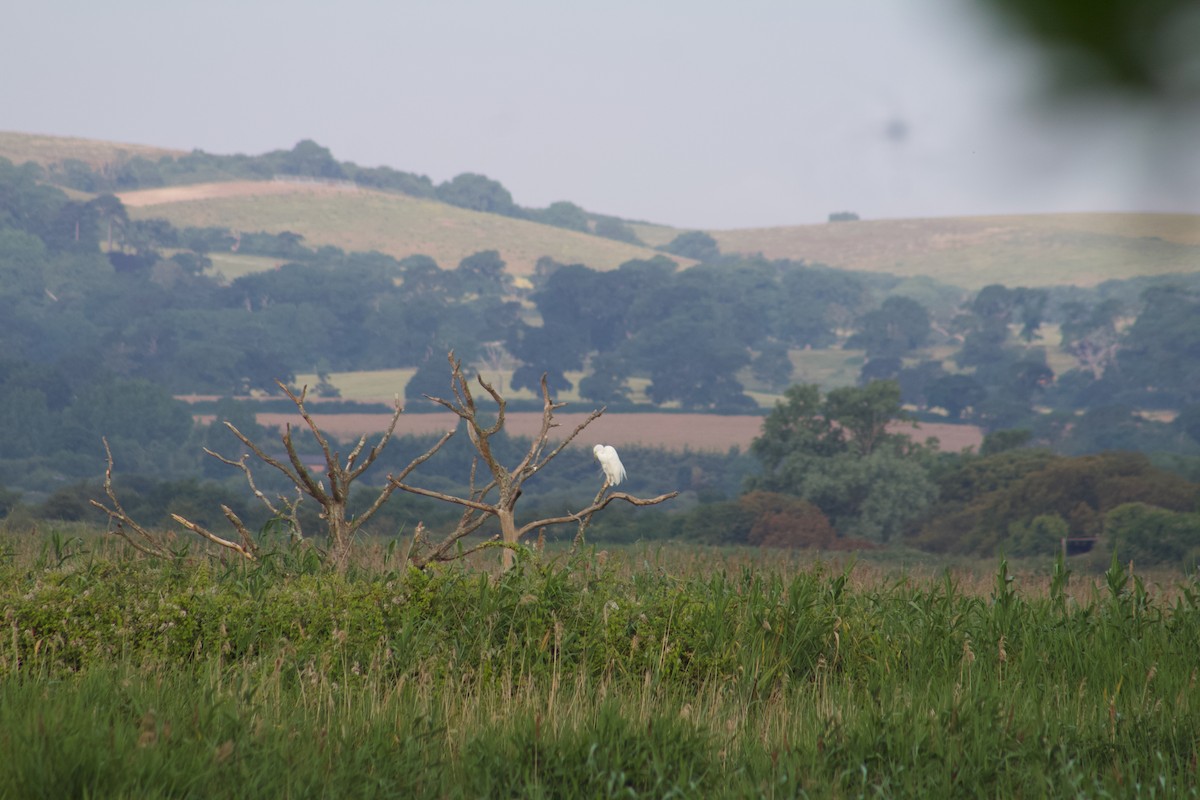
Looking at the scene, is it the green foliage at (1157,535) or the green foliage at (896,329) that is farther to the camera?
the green foliage at (896,329)

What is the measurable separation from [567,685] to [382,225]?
188850 millimetres

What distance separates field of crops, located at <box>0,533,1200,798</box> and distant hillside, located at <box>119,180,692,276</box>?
524 feet

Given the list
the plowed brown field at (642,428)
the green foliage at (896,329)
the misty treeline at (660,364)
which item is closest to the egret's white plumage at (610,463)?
the misty treeline at (660,364)

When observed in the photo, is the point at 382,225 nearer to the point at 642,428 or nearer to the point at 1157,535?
the point at 642,428

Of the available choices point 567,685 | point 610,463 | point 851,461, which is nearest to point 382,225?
point 851,461

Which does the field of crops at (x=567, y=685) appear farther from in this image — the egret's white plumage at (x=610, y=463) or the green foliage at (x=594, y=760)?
the egret's white plumage at (x=610, y=463)

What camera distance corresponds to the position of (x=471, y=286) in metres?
153

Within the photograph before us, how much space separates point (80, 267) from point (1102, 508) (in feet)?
414

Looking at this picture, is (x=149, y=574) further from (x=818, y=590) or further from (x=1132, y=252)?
(x=1132, y=252)

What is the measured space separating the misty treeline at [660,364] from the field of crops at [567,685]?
141ft

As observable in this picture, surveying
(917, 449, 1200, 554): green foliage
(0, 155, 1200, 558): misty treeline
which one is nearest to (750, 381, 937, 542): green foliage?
(0, 155, 1200, 558): misty treeline

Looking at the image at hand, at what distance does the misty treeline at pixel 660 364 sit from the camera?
6109cm

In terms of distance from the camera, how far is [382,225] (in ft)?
626

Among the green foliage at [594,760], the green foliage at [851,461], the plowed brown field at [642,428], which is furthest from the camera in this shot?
the plowed brown field at [642,428]
